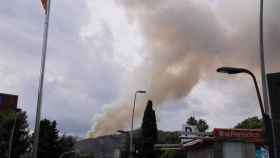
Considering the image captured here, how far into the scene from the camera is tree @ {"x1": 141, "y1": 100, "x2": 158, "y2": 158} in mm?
71375

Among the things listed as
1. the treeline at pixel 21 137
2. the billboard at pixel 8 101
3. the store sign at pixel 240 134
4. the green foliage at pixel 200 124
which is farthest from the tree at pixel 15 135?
the green foliage at pixel 200 124

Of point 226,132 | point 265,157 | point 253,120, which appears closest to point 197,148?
point 226,132

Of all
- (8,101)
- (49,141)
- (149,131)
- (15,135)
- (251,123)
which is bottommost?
(49,141)

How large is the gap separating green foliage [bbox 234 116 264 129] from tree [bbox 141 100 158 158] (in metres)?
30.7

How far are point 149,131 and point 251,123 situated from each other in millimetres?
35122

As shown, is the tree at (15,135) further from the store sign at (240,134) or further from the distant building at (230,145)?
the store sign at (240,134)

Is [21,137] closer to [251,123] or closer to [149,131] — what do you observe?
[149,131]

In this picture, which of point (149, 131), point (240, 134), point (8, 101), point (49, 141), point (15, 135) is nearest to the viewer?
point (240, 134)

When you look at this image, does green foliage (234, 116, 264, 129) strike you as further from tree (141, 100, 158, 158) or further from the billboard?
the billboard

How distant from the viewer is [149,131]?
7375 centimetres

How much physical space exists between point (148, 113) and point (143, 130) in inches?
148

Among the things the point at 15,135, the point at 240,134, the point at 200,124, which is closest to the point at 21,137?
the point at 15,135

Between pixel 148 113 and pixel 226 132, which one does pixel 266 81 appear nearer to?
pixel 226 132

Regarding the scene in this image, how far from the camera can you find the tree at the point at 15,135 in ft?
212
